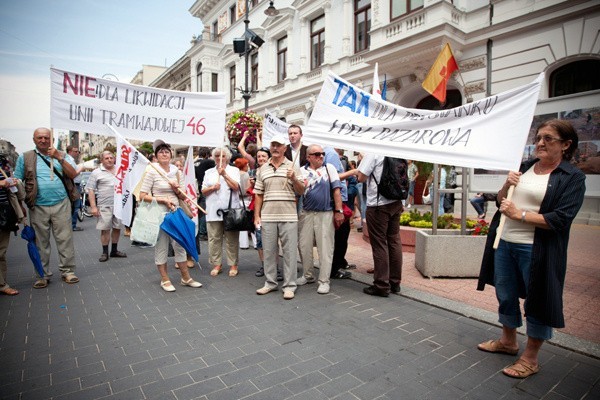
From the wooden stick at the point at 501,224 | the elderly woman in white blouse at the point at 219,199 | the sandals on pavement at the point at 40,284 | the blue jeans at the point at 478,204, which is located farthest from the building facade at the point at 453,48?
the sandals on pavement at the point at 40,284

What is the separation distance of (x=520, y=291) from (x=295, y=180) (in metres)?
2.54

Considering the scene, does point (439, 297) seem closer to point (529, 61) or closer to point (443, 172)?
point (443, 172)

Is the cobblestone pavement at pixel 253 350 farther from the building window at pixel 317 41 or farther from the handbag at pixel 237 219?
the building window at pixel 317 41

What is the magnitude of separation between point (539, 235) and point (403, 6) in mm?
12907

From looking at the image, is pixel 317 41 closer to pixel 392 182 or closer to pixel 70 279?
pixel 392 182

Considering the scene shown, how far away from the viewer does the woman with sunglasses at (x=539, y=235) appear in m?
2.56

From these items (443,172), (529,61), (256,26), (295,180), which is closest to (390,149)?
(295,180)

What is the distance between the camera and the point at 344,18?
52.2 ft

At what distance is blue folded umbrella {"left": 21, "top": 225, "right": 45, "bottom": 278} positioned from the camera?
486 cm

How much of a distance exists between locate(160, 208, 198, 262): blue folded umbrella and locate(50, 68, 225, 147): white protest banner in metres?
1.06

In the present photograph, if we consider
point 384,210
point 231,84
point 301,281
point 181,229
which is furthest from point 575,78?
point 231,84

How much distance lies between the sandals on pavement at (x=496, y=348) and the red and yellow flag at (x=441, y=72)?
3156mm

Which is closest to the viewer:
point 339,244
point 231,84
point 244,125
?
point 339,244

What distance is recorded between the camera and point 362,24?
51.0ft
